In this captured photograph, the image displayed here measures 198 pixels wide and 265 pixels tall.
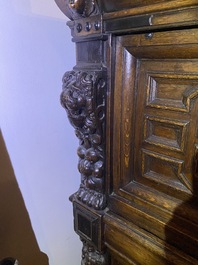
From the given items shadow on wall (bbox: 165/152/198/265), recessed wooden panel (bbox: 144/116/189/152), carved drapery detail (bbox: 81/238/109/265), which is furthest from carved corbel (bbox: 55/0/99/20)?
carved drapery detail (bbox: 81/238/109/265)

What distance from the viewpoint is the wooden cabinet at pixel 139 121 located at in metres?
0.42

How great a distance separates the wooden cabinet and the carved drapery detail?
7 centimetres

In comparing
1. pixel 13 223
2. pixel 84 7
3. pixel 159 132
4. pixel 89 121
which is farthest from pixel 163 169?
pixel 13 223

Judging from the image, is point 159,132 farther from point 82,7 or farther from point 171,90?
point 82,7

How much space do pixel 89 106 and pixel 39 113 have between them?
277 mm

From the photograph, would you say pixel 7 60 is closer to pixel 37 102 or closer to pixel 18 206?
pixel 37 102

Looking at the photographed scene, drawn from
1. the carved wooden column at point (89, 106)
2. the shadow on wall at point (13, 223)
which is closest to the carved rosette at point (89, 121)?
the carved wooden column at point (89, 106)

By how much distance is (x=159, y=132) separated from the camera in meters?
0.49

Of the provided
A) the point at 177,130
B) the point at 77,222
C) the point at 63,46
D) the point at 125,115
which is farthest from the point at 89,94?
the point at 77,222

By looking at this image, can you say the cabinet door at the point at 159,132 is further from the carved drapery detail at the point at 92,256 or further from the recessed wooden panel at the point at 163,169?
the carved drapery detail at the point at 92,256

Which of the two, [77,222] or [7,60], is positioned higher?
[7,60]

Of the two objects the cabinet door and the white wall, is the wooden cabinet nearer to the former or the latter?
the cabinet door

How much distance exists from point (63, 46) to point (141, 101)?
43 cm

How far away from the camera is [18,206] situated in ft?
2.53
